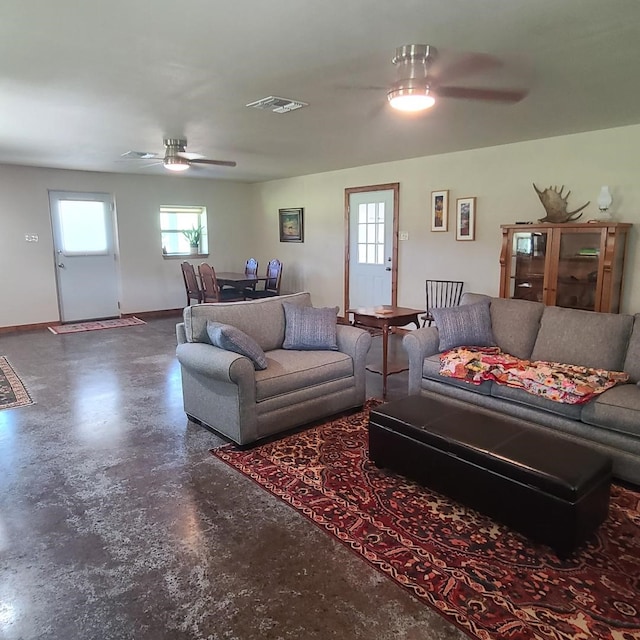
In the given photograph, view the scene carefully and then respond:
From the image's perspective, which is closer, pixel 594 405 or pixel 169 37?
pixel 169 37

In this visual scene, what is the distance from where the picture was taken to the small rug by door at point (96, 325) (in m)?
7.14

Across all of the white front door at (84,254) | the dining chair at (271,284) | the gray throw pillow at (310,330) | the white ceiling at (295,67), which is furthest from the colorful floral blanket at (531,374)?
the white front door at (84,254)

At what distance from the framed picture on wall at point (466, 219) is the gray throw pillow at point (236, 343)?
355 cm

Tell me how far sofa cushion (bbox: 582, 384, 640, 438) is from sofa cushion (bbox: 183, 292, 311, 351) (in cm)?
220

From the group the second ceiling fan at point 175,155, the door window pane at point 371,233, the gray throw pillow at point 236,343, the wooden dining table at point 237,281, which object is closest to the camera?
the gray throw pillow at point 236,343

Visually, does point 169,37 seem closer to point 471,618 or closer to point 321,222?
point 471,618

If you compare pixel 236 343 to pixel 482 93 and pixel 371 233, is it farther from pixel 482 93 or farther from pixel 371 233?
pixel 371 233

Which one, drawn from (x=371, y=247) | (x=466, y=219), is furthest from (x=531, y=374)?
(x=371, y=247)

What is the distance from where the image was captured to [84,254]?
25.0 feet

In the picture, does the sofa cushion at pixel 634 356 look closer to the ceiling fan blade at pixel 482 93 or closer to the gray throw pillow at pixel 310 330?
the ceiling fan blade at pixel 482 93

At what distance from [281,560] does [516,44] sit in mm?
2765

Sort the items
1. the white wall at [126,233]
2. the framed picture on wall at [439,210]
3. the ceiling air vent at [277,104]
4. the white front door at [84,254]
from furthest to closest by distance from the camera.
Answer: the white front door at [84,254], the white wall at [126,233], the framed picture on wall at [439,210], the ceiling air vent at [277,104]

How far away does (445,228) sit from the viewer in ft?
19.7

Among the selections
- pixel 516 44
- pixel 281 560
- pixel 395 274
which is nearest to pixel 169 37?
pixel 516 44
